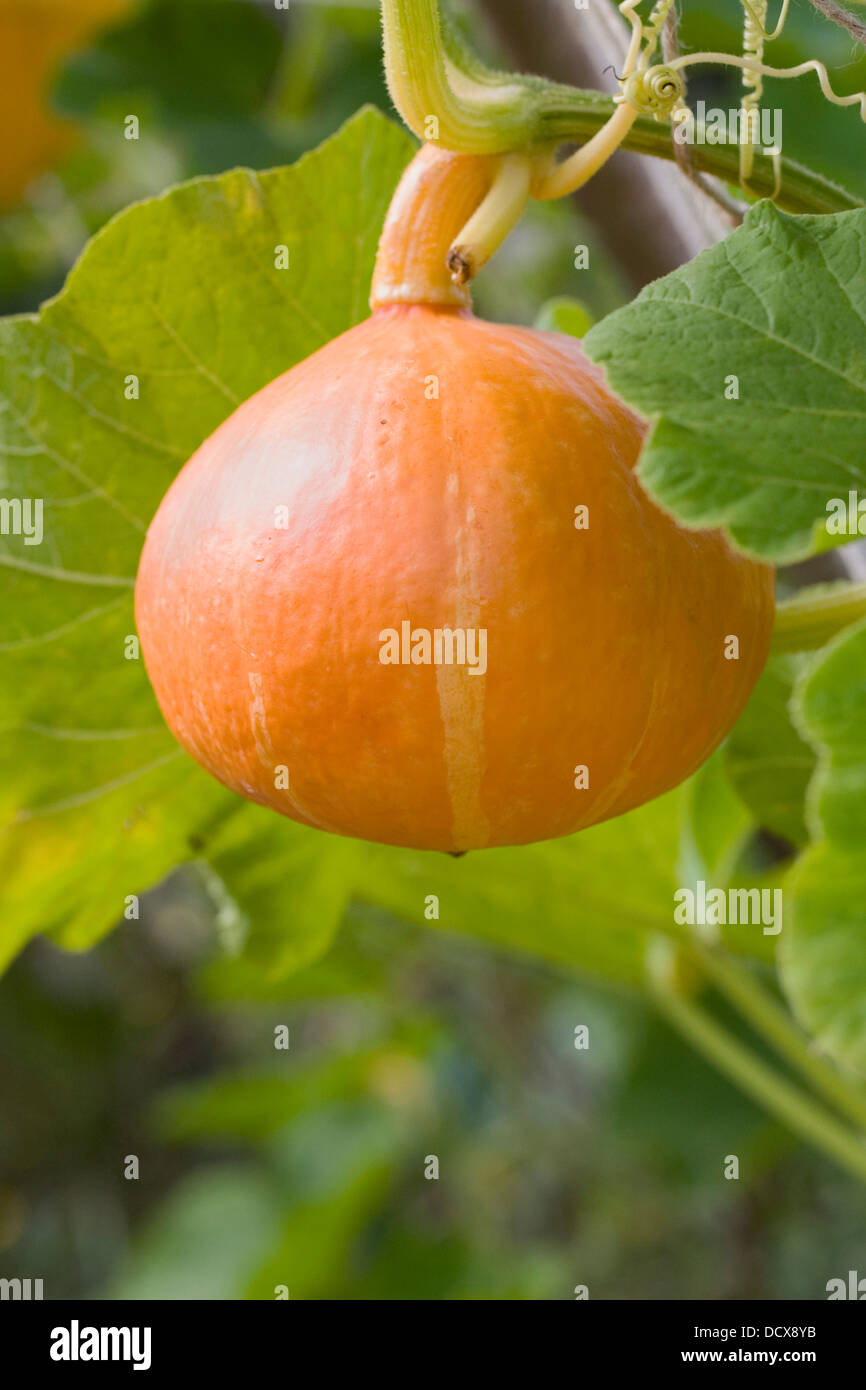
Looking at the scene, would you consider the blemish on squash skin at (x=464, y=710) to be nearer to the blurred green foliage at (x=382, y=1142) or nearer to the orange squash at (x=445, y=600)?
the orange squash at (x=445, y=600)

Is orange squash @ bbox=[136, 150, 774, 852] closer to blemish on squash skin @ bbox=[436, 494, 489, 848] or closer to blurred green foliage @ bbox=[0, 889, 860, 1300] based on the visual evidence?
blemish on squash skin @ bbox=[436, 494, 489, 848]

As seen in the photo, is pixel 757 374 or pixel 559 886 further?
pixel 559 886

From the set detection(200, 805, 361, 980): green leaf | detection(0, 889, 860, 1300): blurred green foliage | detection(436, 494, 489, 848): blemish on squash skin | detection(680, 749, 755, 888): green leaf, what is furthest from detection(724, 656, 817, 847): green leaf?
detection(0, 889, 860, 1300): blurred green foliage

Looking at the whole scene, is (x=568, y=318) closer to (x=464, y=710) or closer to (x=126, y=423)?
(x=126, y=423)

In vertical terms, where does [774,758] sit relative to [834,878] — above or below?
above

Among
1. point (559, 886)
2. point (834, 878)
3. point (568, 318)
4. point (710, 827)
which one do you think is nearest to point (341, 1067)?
point (559, 886)

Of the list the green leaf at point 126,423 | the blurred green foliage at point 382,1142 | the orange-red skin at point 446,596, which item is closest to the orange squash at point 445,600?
the orange-red skin at point 446,596
